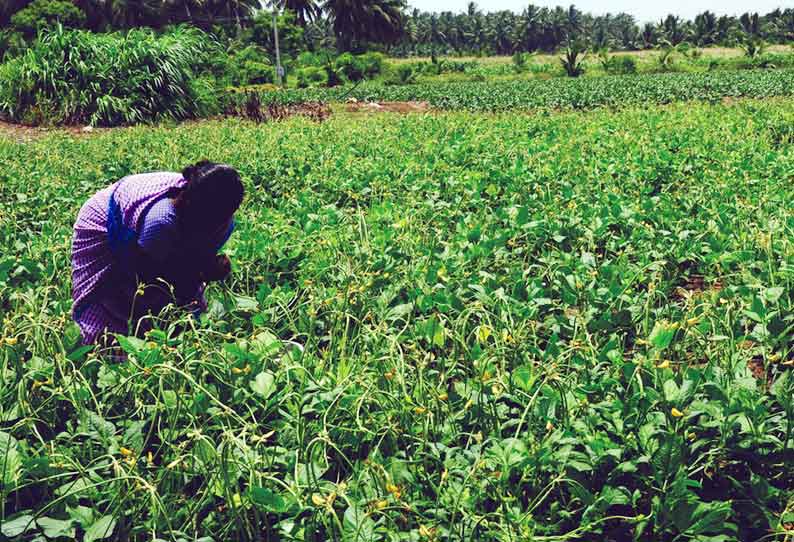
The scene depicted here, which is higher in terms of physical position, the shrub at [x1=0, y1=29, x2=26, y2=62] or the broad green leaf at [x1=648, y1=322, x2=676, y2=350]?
the shrub at [x1=0, y1=29, x2=26, y2=62]

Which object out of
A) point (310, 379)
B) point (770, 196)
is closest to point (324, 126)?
point (770, 196)

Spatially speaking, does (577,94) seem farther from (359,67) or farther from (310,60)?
(310,60)

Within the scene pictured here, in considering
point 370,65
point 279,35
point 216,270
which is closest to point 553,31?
point 279,35

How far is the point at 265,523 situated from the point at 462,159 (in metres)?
5.65

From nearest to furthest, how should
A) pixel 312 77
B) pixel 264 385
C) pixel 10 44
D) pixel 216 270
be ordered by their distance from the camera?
pixel 264 385
pixel 216 270
pixel 10 44
pixel 312 77

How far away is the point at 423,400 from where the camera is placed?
2.15m

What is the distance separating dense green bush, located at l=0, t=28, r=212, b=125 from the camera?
14102 mm

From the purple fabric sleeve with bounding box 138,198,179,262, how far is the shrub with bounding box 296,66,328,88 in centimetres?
3350

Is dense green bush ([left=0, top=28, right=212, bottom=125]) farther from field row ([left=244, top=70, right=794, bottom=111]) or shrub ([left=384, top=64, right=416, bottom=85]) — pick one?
shrub ([left=384, top=64, right=416, bottom=85])

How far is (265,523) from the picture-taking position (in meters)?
1.69

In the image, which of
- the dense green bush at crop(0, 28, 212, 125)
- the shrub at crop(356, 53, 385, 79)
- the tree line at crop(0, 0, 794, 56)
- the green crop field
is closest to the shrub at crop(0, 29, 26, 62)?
the tree line at crop(0, 0, 794, 56)

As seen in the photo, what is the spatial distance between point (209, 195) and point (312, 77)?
35.1 m

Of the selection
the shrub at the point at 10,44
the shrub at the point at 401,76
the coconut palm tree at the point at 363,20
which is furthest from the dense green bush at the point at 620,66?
the shrub at the point at 10,44

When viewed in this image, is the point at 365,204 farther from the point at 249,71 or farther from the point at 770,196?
the point at 249,71
